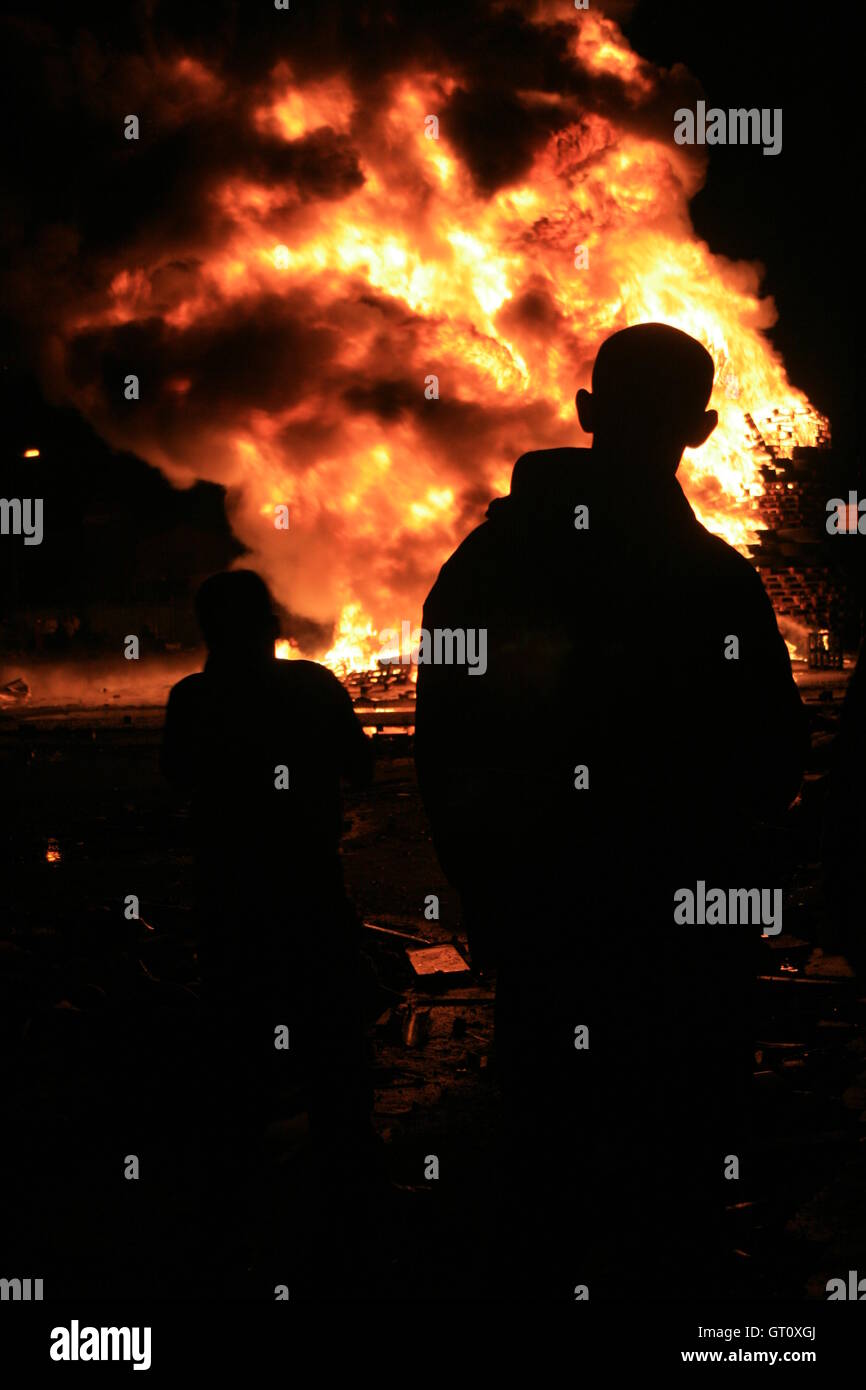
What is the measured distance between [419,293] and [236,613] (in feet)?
51.8

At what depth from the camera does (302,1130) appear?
13.6ft

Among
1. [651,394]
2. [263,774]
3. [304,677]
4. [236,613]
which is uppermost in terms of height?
[651,394]

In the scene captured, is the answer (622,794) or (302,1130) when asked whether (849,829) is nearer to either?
(622,794)

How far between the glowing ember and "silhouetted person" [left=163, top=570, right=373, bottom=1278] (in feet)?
49.3

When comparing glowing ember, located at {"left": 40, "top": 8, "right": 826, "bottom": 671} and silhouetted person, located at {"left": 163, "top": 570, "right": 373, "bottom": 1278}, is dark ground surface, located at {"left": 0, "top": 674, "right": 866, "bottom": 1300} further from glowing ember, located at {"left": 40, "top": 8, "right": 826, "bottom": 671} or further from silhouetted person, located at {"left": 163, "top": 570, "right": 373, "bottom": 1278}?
glowing ember, located at {"left": 40, "top": 8, "right": 826, "bottom": 671}

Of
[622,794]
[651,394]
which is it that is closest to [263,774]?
[622,794]

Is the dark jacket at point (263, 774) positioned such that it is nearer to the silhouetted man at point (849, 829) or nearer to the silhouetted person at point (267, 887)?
the silhouetted person at point (267, 887)

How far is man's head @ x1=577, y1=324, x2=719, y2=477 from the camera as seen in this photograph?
1787 mm

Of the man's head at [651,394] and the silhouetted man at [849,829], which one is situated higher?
the man's head at [651,394]

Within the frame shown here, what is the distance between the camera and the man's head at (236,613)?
325cm

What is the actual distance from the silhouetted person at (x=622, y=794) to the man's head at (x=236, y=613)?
1573mm

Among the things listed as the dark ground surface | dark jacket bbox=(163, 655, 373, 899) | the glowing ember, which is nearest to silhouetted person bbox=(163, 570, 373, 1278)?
dark jacket bbox=(163, 655, 373, 899)

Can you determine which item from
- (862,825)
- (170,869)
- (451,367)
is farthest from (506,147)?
(862,825)

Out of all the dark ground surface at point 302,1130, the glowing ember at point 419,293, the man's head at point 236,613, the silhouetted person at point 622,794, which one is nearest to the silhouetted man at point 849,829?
the dark ground surface at point 302,1130
